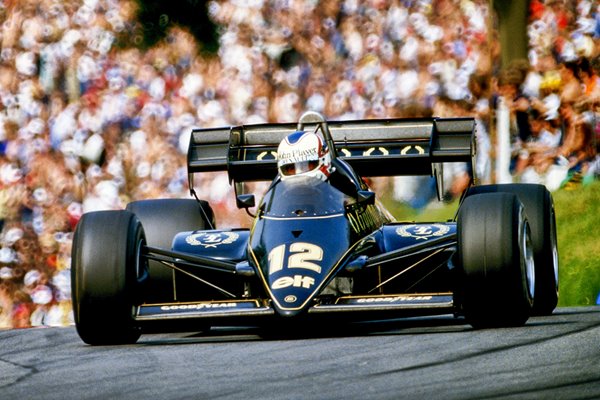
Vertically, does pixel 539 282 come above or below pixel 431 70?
below

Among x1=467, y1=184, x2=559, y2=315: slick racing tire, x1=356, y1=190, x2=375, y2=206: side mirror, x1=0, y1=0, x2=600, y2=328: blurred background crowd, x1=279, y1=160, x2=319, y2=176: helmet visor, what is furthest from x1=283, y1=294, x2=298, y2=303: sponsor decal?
x1=0, y1=0, x2=600, y2=328: blurred background crowd

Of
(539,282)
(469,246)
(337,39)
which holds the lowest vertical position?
(539,282)

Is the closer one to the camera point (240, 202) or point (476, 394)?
point (476, 394)

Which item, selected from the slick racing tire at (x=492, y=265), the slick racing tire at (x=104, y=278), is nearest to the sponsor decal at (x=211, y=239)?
the slick racing tire at (x=104, y=278)

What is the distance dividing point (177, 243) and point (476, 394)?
15.1 feet

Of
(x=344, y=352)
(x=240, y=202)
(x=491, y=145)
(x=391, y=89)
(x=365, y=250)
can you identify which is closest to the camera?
(x=344, y=352)

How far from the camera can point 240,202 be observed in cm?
934

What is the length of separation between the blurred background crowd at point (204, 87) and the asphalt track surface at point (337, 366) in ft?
19.4

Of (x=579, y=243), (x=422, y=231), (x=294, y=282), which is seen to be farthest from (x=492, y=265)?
(x=579, y=243)

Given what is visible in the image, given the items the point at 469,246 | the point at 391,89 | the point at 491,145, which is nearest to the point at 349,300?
the point at 469,246

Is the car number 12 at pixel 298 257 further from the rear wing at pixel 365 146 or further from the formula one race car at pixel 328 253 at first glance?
the rear wing at pixel 365 146

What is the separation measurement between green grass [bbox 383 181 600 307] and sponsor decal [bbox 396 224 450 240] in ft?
11.9

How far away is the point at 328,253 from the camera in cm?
821

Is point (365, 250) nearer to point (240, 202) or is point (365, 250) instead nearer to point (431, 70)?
point (240, 202)
